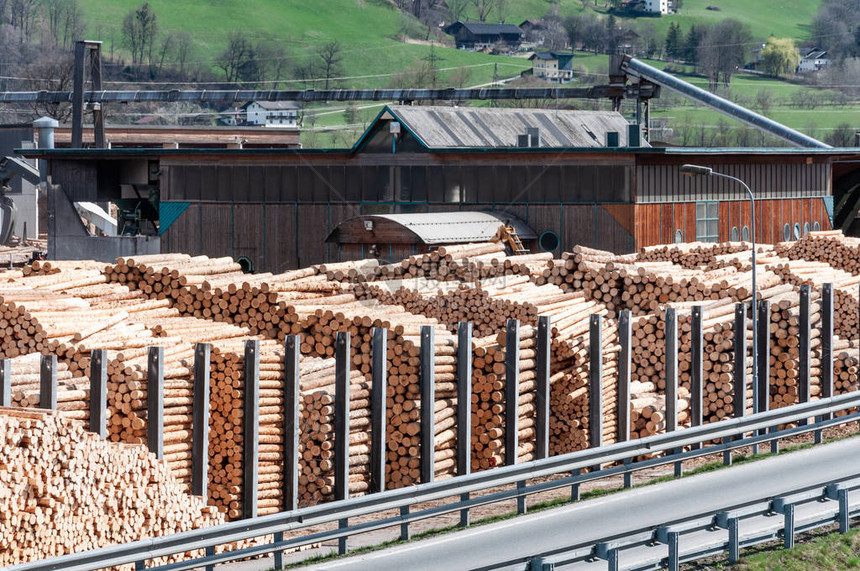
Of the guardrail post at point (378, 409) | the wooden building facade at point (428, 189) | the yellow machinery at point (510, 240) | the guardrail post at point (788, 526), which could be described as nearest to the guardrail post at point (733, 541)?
the guardrail post at point (788, 526)

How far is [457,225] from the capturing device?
4253 centimetres

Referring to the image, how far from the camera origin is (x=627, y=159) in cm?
4347

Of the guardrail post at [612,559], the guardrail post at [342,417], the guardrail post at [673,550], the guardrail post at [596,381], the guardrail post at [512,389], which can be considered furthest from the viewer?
the guardrail post at [596,381]

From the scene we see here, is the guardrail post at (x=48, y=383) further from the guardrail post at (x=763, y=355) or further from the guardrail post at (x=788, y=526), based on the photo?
the guardrail post at (x=763, y=355)

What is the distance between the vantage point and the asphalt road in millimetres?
18141

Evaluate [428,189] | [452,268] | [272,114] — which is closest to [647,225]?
[428,189]

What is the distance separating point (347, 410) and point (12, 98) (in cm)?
5683

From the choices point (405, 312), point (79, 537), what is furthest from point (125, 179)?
point (79, 537)

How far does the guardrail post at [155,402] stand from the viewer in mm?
20688

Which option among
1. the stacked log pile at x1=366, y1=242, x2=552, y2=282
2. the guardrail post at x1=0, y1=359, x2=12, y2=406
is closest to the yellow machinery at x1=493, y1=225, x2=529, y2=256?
the stacked log pile at x1=366, y1=242, x2=552, y2=282

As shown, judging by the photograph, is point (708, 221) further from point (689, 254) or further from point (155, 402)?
point (155, 402)

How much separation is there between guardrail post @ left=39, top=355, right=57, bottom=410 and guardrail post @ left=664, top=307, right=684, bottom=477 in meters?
11.1

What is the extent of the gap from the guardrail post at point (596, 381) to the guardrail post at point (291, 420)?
5384 millimetres

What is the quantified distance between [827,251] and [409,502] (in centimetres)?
2434
